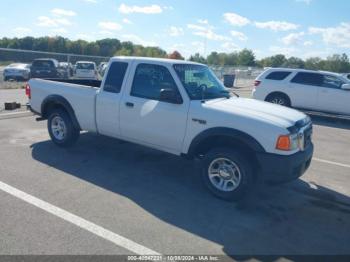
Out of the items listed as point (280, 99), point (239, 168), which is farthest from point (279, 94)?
point (239, 168)

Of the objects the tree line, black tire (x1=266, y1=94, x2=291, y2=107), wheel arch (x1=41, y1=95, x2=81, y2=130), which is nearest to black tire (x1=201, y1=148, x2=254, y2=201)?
wheel arch (x1=41, y1=95, x2=81, y2=130)

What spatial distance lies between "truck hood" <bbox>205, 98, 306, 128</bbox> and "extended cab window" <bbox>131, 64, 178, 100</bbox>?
30.2 inches

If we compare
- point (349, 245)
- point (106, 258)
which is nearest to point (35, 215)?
point (106, 258)

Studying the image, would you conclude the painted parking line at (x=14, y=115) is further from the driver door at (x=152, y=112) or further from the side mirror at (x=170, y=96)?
the side mirror at (x=170, y=96)

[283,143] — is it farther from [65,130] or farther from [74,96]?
[65,130]

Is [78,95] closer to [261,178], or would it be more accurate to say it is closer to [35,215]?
[35,215]

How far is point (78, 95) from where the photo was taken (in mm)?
6551

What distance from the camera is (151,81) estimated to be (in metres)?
5.72

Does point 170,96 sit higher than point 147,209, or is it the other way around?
point 170,96

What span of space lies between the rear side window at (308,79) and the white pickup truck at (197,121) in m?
7.97

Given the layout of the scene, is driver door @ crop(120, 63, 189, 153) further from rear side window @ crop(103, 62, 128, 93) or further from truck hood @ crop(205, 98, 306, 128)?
truck hood @ crop(205, 98, 306, 128)

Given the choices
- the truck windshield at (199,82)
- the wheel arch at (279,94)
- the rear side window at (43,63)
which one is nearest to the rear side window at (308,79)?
the wheel arch at (279,94)

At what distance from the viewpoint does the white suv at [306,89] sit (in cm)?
1250

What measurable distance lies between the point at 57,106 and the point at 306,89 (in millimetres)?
9367
